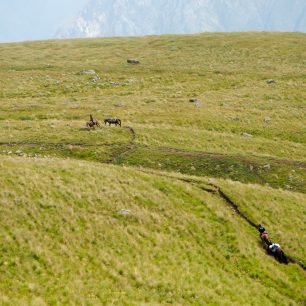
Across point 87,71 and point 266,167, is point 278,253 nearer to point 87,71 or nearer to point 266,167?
point 266,167

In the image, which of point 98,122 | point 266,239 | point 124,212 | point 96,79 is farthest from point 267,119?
point 96,79

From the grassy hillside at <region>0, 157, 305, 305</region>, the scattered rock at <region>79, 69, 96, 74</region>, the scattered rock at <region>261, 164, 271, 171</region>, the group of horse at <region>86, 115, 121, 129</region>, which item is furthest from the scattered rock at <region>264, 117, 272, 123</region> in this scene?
the scattered rock at <region>79, 69, 96, 74</region>

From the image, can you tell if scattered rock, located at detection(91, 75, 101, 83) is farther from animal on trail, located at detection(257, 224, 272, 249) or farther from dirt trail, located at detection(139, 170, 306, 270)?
animal on trail, located at detection(257, 224, 272, 249)

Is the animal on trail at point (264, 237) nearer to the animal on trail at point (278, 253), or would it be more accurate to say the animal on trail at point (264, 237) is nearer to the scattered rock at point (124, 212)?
the animal on trail at point (278, 253)

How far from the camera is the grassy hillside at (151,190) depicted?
23984 millimetres

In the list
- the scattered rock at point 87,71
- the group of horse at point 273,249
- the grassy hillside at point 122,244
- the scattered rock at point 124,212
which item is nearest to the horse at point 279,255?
the group of horse at point 273,249

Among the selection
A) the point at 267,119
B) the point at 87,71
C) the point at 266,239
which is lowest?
the point at 266,239

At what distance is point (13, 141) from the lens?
48.5m

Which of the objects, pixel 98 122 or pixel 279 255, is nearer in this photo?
pixel 279 255

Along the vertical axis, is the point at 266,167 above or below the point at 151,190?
below

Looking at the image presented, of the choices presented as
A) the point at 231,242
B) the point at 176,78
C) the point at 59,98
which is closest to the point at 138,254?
the point at 231,242

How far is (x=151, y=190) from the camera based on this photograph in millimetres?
33688

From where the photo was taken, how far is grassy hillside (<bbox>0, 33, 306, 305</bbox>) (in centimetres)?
2398

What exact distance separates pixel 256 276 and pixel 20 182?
54.9 feet
